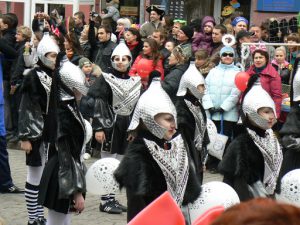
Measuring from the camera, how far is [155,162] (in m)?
5.29

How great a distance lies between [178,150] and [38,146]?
2.45m

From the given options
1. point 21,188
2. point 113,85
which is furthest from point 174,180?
point 21,188

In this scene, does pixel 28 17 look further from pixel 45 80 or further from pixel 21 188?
pixel 45 80

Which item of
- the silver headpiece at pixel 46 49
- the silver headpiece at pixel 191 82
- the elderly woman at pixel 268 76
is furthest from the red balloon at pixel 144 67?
the silver headpiece at pixel 46 49

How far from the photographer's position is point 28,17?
16.9m

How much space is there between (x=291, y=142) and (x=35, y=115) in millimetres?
2433

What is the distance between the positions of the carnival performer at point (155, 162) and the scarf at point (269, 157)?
3.11 feet

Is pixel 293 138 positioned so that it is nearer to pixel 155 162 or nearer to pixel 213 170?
pixel 155 162

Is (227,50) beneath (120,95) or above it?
above

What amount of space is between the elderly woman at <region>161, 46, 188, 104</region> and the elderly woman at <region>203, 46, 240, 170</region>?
45 cm

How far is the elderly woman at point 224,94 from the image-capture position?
1078 cm

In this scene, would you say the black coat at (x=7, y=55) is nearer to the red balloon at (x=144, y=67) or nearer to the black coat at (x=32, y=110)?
the red balloon at (x=144, y=67)

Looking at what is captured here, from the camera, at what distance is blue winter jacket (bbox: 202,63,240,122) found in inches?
424

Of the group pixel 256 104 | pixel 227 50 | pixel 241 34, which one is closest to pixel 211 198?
pixel 256 104
